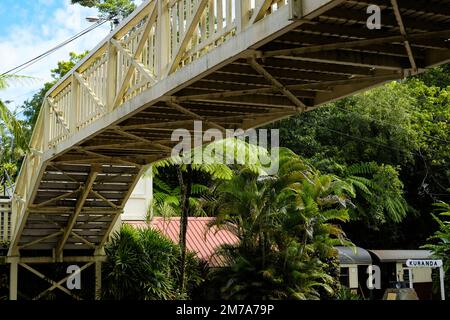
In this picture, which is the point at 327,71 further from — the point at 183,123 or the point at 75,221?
the point at 75,221

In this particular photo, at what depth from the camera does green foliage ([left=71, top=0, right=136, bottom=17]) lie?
2966cm

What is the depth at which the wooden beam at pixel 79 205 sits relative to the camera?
13.4 meters

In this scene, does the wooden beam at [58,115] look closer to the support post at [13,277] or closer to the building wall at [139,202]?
the support post at [13,277]

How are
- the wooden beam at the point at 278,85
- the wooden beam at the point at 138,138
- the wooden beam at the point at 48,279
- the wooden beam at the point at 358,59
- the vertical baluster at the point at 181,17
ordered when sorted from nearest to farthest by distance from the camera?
the wooden beam at the point at 358,59 < the wooden beam at the point at 278,85 < the vertical baluster at the point at 181,17 < the wooden beam at the point at 138,138 < the wooden beam at the point at 48,279

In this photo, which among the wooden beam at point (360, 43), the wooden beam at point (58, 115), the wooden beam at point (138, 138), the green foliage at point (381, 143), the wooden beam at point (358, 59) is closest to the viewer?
the wooden beam at point (360, 43)

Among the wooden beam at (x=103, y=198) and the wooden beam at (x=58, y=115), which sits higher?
the wooden beam at (x=58, y=115)

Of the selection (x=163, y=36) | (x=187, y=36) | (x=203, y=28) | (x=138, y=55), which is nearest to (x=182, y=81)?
(x=187, y=36)

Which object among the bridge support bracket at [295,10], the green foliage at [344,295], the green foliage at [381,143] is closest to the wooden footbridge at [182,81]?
the bridge support bracket at [295,10]

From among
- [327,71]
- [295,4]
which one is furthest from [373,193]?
[295,4]

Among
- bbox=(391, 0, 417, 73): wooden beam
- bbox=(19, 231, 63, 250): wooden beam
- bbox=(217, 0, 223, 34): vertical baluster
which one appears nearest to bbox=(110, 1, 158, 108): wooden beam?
bbox=(217, 0, 223, 34): vertical baluster

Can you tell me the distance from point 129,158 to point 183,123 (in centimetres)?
320

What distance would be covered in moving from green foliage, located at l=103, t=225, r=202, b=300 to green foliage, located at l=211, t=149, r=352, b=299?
4.42 ft

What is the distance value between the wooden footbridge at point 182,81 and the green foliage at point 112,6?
15856 millimetres

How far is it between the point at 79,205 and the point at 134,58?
17.9ft
